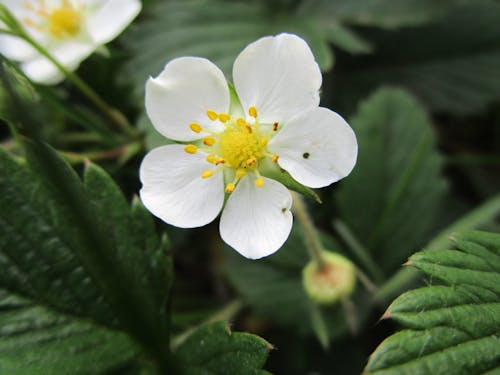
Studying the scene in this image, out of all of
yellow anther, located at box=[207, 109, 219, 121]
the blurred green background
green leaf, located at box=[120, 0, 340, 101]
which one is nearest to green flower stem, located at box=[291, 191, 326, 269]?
the blurred green background

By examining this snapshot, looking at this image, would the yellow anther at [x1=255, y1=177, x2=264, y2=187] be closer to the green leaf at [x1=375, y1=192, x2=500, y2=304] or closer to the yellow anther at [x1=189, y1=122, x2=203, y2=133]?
the yellow anther at [x1=189, y1=122, x2=203, y2=133]

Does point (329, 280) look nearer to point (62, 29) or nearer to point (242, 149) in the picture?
point (242, 149)

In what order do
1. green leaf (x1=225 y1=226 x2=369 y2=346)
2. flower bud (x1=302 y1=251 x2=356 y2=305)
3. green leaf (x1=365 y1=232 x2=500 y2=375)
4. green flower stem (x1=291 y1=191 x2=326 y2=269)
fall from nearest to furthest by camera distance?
1. green leaf (x1=365 y1=232 x2=500 y2=375)
2. green flower stem (x1=291 y1=191 x2=326 y2=269)
3. flower bud (x1=302 y1=251 x2=356 y2=305)
4. green leaf (x1=225 y1=226 x2=369 y2=346)

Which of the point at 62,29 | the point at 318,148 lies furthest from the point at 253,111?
the point at 62,29

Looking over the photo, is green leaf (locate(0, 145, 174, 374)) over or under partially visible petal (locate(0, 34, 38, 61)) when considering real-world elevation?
under

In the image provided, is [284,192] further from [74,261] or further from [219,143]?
[74,261]

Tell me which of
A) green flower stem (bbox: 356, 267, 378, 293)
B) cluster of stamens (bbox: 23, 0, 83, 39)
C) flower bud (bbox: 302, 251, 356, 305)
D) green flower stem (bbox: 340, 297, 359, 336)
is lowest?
green flower stem (bbox: 340, 297, 359, 336)

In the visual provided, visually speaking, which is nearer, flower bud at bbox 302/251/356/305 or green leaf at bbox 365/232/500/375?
green leaf at bbox 365/232/500/375
